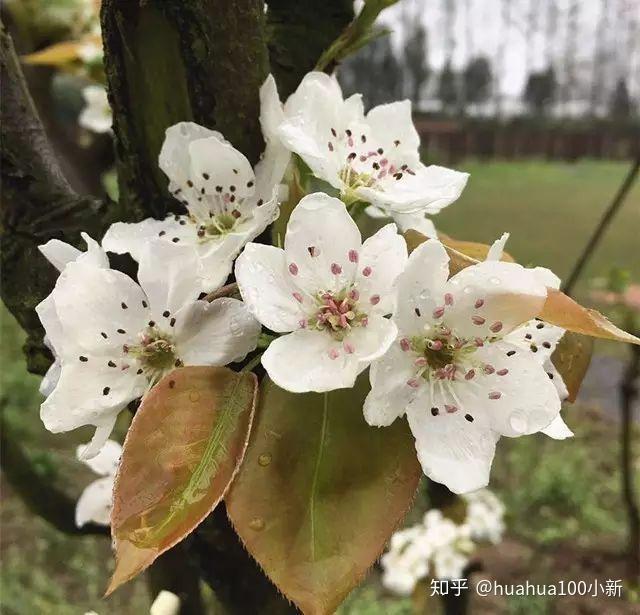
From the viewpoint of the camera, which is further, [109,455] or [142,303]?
[109,455]

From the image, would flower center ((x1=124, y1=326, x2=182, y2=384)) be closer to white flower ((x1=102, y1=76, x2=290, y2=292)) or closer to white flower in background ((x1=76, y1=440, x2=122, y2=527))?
white flower ((x1=102, y1=76, x2=290, y2=292))

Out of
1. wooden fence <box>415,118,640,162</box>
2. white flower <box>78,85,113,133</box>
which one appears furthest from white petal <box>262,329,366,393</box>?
wooden fence <box>415,118,640,162</box>

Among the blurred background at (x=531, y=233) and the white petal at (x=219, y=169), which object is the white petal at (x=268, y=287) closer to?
the white petal at (x=219, y=169)

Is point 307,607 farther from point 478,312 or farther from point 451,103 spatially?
point 451,103

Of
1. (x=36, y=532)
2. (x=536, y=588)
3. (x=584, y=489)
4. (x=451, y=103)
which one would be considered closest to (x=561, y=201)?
(x=451, y=103)

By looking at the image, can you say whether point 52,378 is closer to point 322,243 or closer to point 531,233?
point 322,243

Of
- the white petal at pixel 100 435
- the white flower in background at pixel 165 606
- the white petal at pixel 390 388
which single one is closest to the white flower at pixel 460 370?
the white petal at pixel 390 388
